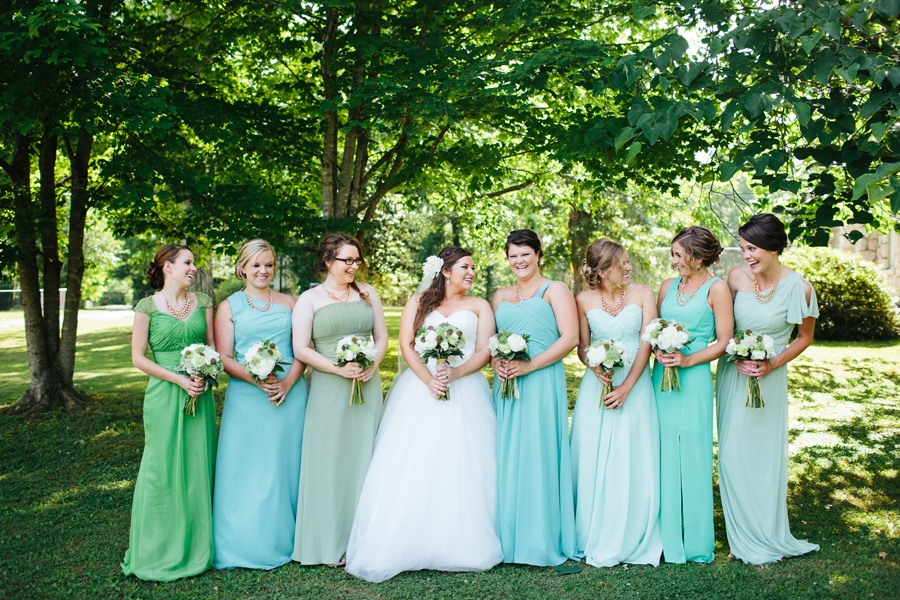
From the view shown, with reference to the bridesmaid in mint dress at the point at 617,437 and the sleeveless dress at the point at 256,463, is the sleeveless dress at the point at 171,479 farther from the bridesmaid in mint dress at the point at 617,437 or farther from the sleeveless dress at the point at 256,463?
the bridesmaid in mint dress at the point at 617,437

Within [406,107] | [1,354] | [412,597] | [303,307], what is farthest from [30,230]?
[1,354]

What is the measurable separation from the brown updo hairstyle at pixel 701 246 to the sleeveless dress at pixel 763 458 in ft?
1.41

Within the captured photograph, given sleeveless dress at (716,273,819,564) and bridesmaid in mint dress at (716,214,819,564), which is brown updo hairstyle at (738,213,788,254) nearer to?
bridesmaid in mint dress at (716,214,819,564)

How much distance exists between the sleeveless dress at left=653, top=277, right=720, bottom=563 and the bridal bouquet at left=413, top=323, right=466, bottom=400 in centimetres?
165

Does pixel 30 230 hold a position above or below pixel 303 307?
above

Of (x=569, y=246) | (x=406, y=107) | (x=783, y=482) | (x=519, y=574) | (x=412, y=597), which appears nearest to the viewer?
(x=412, y=597)

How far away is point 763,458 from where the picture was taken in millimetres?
4734

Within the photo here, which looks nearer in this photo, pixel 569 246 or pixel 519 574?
pixel 519 574

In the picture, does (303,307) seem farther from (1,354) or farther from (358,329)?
(1,354)

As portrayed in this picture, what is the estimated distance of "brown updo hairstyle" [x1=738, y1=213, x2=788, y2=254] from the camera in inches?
182

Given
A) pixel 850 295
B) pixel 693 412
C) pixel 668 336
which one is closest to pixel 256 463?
pixel 668 336

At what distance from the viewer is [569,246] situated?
21797 millimetres

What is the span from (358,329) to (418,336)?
0.54m

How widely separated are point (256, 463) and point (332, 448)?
1.94 feet
